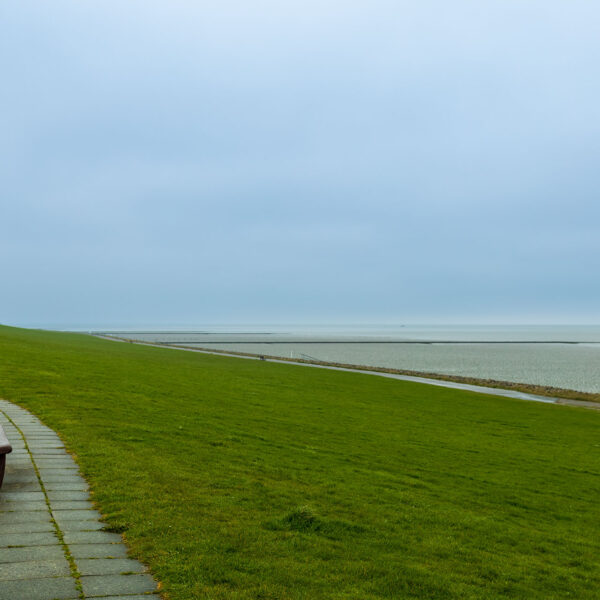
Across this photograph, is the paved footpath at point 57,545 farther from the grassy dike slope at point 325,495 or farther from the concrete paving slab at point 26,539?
the grassy dike slope at point 325,495

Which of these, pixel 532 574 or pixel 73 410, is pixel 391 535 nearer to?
pixel 532 574

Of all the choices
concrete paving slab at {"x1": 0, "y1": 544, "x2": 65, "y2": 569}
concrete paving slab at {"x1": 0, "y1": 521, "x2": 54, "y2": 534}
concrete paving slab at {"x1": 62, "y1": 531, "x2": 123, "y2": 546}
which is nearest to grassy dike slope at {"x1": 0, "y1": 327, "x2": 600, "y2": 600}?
concrete paving slab at {"x1": 62, "y1": 531, "x2": 123, "y2": 546}

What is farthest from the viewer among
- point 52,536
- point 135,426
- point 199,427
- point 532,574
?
point 199,427

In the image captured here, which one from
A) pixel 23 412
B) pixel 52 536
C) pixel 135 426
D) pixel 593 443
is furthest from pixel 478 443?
pixel 52 536

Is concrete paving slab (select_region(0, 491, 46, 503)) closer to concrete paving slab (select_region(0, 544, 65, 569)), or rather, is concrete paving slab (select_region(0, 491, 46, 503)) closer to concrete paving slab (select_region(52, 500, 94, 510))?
concrete paving slab (select_region(52, 500, 94, 510))

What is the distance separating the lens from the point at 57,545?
6.05m

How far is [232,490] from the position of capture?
8.99 meters

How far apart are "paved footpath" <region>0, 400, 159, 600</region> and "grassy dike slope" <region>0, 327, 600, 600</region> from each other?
0.87 ft

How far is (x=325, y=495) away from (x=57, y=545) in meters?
4.84

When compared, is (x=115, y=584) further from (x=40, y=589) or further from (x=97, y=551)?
(x=97, y=551)

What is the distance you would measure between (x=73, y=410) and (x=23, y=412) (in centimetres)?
127

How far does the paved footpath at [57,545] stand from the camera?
5.10 meters

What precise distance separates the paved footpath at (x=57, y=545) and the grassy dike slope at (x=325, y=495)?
0.87ft

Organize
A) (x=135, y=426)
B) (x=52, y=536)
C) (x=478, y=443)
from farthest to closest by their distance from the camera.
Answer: (x=478, y=443)
(x=135, y=426)
(x=52, y=536)
